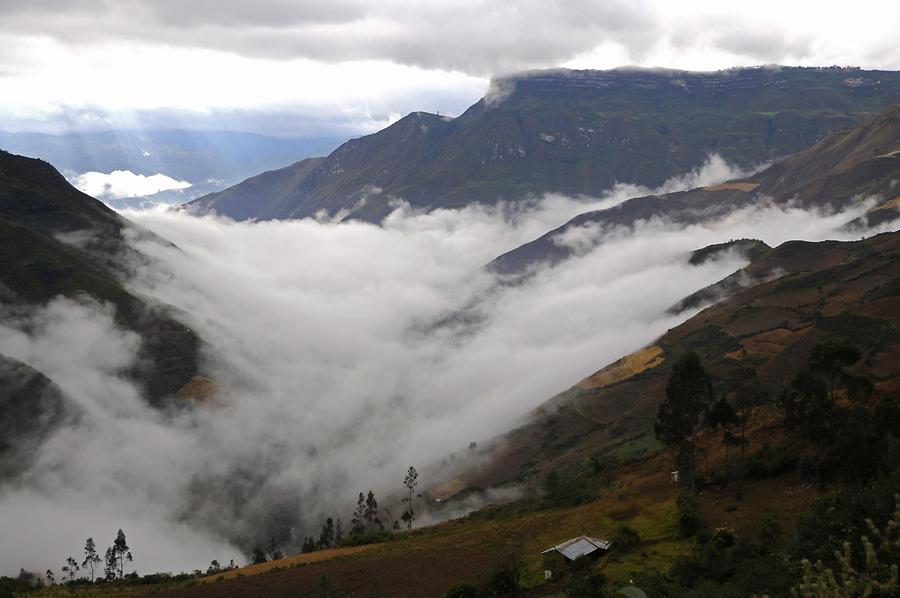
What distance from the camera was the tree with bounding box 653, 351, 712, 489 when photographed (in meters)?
62.1

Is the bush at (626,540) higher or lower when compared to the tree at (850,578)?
lower

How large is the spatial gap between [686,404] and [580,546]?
17.1 meters

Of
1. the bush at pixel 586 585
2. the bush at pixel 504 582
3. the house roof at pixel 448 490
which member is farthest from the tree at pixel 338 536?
the bush at pixel 586 585

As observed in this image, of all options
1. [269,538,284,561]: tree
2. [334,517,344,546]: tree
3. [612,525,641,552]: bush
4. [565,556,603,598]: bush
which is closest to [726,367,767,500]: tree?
[612,525,641,552]: bush

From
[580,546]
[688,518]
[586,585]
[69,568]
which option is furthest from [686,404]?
[69,568]

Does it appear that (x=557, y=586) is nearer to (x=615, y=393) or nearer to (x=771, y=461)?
(x=771, y=461)

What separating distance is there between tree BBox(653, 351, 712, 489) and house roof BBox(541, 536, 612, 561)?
1200 cm

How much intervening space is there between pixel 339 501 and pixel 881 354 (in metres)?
147

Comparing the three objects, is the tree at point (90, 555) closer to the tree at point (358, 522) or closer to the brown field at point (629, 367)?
the tree at point (358, 522)

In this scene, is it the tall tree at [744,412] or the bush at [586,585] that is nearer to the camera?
the bush at [586,585]

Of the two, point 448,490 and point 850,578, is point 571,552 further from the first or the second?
point 448,490

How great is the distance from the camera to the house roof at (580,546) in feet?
174

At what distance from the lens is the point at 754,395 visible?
80.3 metres

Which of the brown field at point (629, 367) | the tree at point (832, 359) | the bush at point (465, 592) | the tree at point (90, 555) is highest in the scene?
the brown field at point (629, 367)
